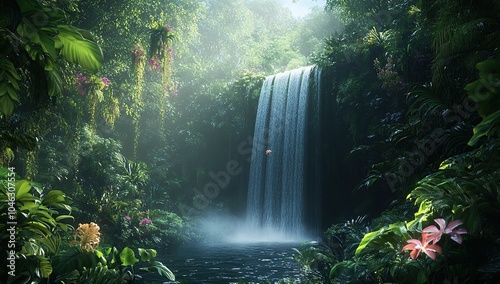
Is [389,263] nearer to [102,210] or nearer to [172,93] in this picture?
[102,210]

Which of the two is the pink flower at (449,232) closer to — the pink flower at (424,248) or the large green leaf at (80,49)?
the pink flower at (424,248)

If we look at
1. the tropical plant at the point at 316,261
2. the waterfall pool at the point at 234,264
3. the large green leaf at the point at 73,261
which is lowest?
the waterfall pool at the point at 234,264

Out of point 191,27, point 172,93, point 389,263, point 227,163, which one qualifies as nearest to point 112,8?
point 191,27

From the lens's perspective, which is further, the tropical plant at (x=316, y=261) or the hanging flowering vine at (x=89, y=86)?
the hanging flowering vine at (x=89, y=86)

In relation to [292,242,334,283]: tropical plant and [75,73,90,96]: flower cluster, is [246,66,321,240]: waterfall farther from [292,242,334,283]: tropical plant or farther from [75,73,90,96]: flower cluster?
[75,73,90,96]: flower cluster

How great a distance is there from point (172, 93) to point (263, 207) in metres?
7.09

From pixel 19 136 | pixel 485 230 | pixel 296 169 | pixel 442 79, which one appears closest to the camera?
pixel 485 230

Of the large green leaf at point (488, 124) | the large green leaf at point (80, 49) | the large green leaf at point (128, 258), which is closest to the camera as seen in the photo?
the large green leaf at point (488, 124)

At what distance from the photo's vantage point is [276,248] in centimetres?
1062

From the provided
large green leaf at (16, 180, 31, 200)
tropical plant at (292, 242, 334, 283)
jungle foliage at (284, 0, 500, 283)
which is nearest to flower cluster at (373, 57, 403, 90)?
jungle foliage at (284, 0, 500, 283)

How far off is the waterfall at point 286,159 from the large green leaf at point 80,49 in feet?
35.4

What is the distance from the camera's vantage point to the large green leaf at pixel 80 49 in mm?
2818
